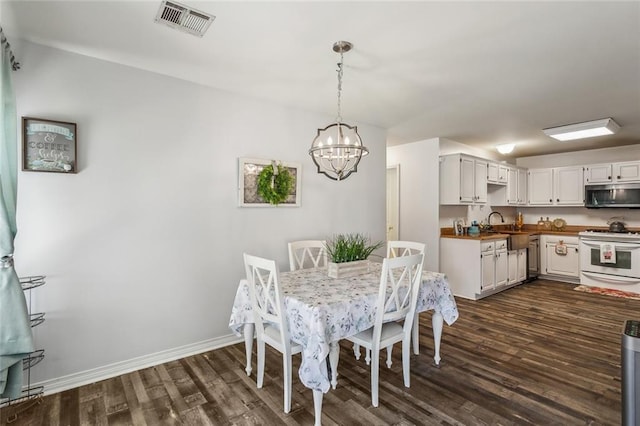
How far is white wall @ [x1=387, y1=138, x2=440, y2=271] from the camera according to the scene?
5.11 m

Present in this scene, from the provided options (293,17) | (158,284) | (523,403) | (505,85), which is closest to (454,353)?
(523,403)

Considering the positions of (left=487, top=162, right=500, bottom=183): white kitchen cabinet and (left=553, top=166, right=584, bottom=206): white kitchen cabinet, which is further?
(left=553, top=166, right=584, bottom=206): white kitchen cabinet

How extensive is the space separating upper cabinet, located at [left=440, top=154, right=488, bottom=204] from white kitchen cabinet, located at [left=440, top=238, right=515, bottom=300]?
26.4 inches

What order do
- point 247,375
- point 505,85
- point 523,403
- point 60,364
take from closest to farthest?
point 523,403 < point 60,364 < point 247,375 < point 505,85

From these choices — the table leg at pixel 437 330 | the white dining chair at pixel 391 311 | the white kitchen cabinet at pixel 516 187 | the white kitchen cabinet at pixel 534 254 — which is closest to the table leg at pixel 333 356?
the white dining chair at pixel 391 311

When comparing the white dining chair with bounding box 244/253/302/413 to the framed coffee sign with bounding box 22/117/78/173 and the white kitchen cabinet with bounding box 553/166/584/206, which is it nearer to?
the framed coffee sign with bounding box 22/117/78/173

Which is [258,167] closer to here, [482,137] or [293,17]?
[293,17]

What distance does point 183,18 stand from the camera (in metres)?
2.02

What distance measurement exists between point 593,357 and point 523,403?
4.12 feet

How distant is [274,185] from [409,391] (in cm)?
220

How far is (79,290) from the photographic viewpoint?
249cm

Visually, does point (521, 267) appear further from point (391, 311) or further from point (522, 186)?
point (391, 311)

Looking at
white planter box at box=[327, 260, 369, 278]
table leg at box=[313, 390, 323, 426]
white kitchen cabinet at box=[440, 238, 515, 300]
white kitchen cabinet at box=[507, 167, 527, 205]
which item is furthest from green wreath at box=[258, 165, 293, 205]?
white kitchen cabinet at box=[507, 167, 527, 205]

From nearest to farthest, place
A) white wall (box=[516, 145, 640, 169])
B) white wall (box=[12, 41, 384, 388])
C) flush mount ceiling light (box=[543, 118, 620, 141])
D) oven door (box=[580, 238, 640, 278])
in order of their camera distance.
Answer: white wall (box=[12, 41, 384, 388]) < flush mount ceiling light (box=[543, 118, 620, 141]) < oven door (box=[580, 238, 640, 278]) < white wall (box=[516, 145, 640, 169])
